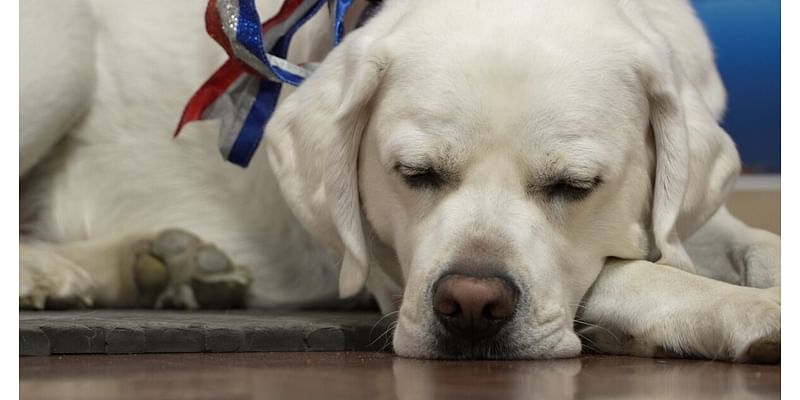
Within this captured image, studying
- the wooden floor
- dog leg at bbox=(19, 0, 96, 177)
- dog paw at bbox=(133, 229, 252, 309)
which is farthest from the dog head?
dog leg at bbox=(19, 0, 96, 177)

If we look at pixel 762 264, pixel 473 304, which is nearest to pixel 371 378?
pixel 473 304

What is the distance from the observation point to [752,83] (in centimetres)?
575

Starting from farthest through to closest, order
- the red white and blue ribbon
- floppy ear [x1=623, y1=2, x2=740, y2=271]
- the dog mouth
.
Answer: the red white and blue ribbon → floppy ear [x1=623, y1=2, x2=740, y2=271] → the dog mouth

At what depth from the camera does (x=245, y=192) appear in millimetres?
3600

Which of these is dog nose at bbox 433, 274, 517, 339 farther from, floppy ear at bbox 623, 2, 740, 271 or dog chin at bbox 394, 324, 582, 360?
floppy ear at bbox 623, 2, 740, 271

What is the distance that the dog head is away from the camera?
2.27 m

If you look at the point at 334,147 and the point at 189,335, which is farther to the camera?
A: the point at 334,147

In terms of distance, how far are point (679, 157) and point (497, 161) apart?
466mm

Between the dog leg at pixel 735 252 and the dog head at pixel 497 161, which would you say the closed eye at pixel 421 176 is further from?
the dog leg at pixel 735 252

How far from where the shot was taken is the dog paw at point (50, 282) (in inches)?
120

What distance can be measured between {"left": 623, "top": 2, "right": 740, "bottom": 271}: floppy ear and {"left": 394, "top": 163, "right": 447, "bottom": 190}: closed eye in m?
0.51

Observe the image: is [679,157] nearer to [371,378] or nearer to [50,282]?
[371,378]

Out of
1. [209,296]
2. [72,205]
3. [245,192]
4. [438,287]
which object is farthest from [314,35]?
[438,287]

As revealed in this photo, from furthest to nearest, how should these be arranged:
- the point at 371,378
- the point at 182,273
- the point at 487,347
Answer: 1. the point at 182,273
2. the point at 487,347
3. the point at 371,378
